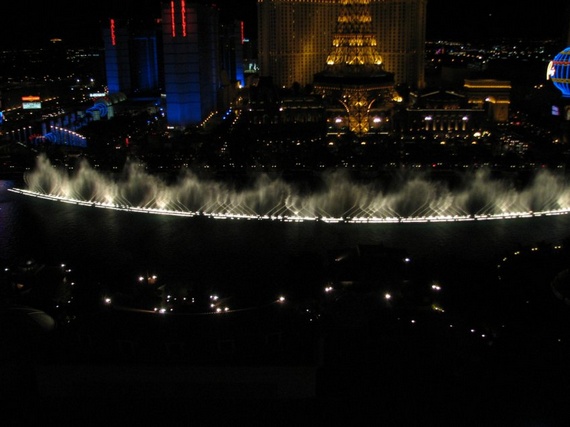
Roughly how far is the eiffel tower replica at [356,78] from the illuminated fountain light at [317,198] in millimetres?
13268

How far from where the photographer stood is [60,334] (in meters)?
9.65

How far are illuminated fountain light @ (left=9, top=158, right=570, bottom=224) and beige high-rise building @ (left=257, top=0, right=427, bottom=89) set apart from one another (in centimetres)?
2567

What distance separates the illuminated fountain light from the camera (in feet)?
63.1

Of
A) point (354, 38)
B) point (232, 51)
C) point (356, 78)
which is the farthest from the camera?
point (232, 51)

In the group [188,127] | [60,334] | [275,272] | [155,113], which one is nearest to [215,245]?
[275,272]

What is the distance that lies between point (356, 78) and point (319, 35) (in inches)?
450

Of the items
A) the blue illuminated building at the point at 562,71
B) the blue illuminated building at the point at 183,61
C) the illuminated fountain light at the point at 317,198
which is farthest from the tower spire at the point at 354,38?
the illuminated fountain light at the point at 317,198

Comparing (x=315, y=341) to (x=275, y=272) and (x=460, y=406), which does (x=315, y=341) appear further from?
(x=275, y=272)

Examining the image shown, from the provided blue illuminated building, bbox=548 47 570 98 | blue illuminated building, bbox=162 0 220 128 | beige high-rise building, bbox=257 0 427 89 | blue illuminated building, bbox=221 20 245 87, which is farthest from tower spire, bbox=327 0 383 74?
blue illuminated building, bbox=548 47 570 98

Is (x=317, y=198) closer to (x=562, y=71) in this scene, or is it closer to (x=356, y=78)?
(x=356, y=78)

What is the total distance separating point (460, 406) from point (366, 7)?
35980mm

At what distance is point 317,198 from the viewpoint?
20.7m

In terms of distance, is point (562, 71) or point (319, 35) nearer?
point (562, 71)

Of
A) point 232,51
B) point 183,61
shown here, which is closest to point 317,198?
point 183,61
